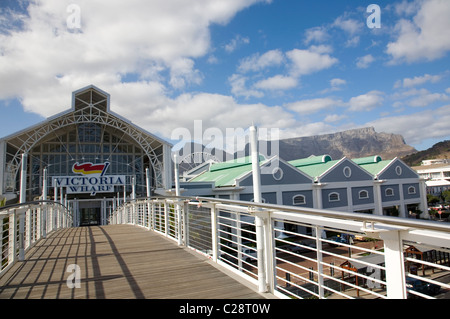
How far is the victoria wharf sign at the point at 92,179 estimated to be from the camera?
85.8ft

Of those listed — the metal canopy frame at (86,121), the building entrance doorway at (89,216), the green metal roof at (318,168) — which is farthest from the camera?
the green metal roof at (318,168)

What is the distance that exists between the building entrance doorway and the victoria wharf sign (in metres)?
2.64

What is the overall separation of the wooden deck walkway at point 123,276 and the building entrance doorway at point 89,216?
23.2 metres

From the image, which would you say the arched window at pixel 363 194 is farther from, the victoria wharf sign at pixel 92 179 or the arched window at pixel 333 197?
the victoria wharf sign at pixel 92 179

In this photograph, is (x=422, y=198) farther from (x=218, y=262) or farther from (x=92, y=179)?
(x=218, y=262)

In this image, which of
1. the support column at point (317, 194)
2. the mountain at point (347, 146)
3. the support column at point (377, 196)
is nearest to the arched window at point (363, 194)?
the support column at point (377, 196)

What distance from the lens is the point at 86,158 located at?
93.0ft

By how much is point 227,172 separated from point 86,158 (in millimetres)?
13036

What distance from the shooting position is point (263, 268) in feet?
11.4

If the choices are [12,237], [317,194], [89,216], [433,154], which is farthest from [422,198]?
[433,154]

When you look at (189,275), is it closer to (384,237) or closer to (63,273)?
(63,273)

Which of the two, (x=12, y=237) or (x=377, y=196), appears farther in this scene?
(x=377, y=196)

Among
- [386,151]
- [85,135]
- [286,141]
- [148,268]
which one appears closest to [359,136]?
[386,151]
